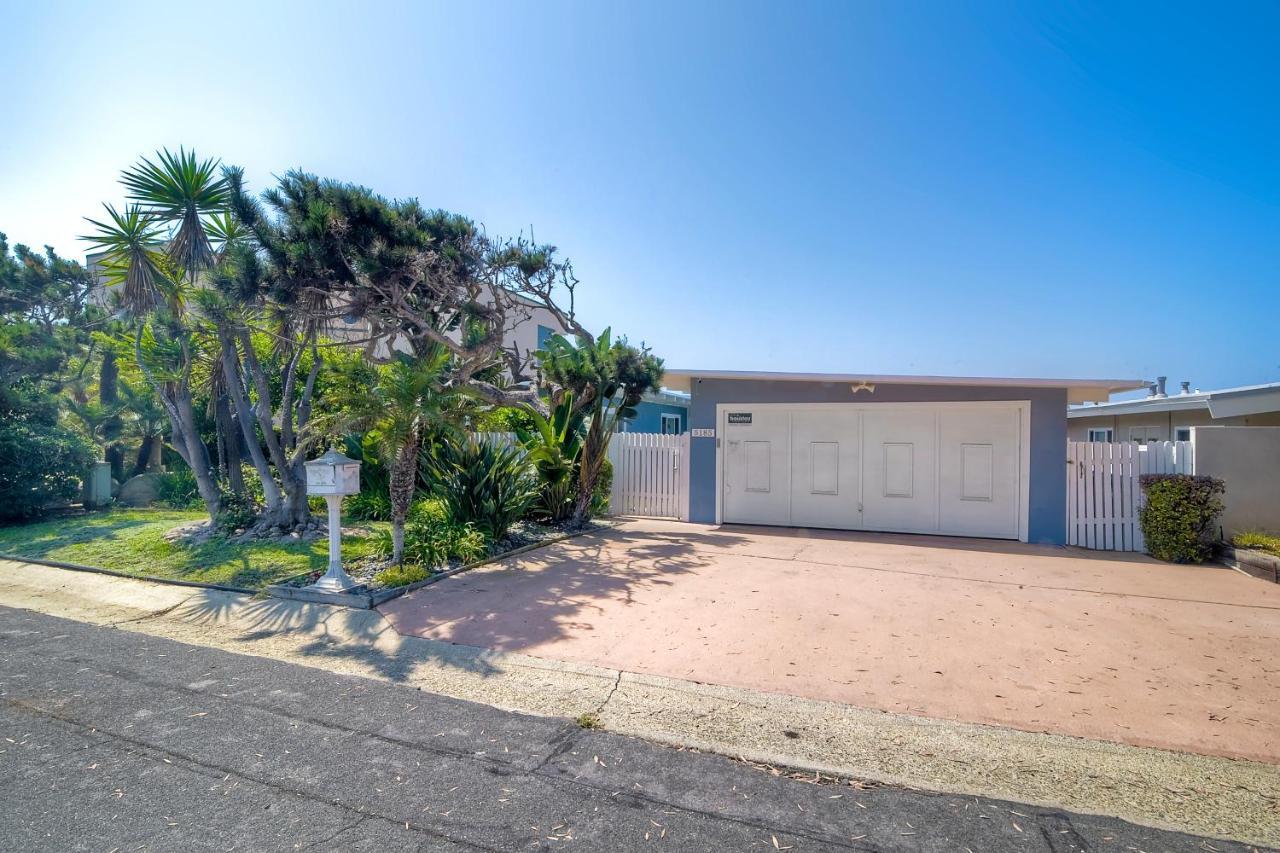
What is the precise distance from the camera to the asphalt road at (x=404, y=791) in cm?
287

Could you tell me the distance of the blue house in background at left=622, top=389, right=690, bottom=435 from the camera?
2095cm

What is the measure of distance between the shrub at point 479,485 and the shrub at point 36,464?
8.25 meters

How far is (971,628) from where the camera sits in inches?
230

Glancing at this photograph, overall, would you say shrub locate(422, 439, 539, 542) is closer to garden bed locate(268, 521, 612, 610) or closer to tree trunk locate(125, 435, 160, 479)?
garden bed locate(268, 521, 612, 610)

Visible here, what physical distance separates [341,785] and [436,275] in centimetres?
872

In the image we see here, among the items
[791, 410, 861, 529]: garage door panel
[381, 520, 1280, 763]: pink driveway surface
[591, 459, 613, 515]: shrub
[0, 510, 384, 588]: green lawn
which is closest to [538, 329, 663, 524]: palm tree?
[591, 459, 613, 515]: shrub

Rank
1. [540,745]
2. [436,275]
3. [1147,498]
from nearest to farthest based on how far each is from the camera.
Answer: [540,745], [1147,498], [436,275]

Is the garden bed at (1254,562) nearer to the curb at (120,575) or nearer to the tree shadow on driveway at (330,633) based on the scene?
the tree shadow on driveway at (330,633)

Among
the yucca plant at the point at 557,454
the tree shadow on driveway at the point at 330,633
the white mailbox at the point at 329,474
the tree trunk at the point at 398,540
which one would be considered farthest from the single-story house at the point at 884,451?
the tree shadow on driveway at the point at 330,633

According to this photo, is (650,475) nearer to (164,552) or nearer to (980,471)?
(980,471)

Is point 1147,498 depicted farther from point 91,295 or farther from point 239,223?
point 91,295

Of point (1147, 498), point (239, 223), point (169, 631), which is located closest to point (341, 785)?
point (169, 631)

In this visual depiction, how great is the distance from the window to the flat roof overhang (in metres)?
7.23

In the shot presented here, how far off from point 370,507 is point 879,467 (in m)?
9.47
